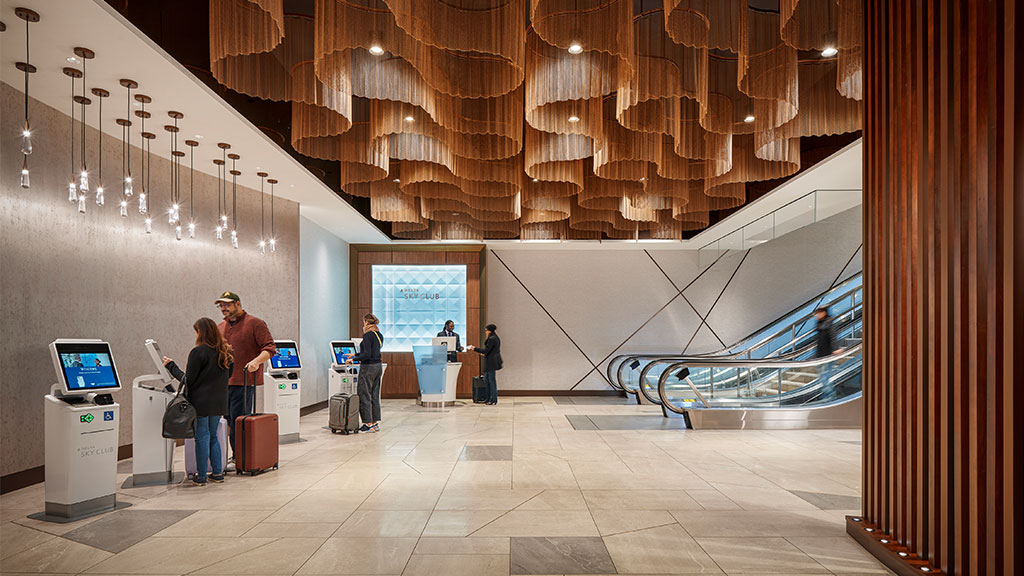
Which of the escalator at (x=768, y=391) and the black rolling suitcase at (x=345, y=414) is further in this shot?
the escalator at (x=768, y=391)

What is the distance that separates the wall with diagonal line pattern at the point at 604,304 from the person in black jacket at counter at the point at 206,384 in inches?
371

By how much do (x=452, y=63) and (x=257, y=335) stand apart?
3412mm

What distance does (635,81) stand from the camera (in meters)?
4.91

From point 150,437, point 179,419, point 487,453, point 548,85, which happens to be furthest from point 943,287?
point 150,437

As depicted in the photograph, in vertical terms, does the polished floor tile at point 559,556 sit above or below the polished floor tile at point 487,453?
above

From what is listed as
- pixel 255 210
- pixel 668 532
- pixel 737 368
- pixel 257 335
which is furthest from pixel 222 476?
pixel 737 368

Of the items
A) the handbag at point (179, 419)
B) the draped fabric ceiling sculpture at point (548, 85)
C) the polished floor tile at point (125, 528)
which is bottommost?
the polished floor tile at point (125, 528)

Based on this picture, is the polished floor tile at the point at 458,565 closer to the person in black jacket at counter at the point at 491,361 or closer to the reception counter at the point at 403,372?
the person in black jacket at counter at the point at 491,361

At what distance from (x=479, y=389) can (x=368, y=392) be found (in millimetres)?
4531

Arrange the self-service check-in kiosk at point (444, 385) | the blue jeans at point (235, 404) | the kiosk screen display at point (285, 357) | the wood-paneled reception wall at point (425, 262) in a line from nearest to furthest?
the blue jeans at point (235, 404) < the kiosk screen display at point (285, 357) < the self-service check-in kiosk at point (444, 385) < the wood-paneled reception wall at point (425, 262)

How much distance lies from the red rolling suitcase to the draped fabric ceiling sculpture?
2656 millimetres

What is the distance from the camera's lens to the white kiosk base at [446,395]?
478 inches

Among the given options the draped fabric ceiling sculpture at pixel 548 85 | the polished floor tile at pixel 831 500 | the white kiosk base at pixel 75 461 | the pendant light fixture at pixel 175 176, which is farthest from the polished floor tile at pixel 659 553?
the pendant light fixture at pixel 175 176

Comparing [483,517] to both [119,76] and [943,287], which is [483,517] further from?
[119,76]
